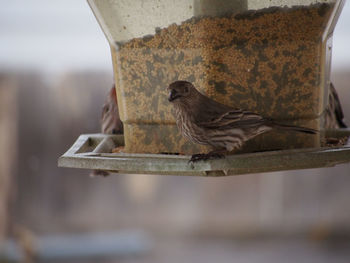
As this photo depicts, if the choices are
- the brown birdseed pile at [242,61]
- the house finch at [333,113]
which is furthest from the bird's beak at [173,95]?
the house finch at [333,113]

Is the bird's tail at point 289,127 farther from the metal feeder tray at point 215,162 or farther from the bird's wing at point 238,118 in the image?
the metal feeder tray at point 215,162

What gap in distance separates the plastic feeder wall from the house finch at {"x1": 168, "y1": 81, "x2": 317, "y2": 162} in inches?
3.5

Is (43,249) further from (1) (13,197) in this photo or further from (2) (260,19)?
(2) (260,19)

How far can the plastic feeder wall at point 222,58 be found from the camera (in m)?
3.01

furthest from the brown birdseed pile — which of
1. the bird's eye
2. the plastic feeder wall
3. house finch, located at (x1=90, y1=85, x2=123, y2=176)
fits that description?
the bird's eye

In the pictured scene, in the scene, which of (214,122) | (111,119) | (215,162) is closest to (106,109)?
(111,119)

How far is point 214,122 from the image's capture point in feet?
10.2

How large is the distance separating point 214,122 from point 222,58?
351 mm

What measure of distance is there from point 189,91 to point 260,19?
21.1 inches

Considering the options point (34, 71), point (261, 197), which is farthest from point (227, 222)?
point (34, 71)

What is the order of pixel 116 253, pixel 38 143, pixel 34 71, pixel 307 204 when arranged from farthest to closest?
1. pixel 307 204
2. pixel 116 253
3. pixel 38 143
4. pixel 34 71

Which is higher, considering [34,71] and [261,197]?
[34,71]

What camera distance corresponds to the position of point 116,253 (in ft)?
31.2

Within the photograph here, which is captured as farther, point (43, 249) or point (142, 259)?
point (142, 259)
